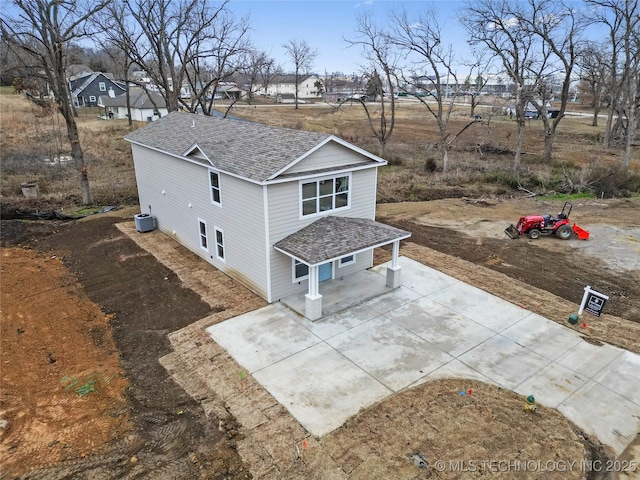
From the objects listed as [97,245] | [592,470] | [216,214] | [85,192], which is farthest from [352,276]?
[85,192]

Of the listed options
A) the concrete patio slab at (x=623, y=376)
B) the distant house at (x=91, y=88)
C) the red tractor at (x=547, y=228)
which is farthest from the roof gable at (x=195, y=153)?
the distant house at (x=91, y=88)

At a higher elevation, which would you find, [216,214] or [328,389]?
[216,214]

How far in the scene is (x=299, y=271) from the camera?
1374 centimetres

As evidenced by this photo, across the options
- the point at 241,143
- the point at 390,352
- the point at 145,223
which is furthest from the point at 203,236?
the point at 390,352

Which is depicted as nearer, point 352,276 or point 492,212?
point 352,276

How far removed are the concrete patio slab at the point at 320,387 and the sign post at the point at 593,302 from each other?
23.4 feet

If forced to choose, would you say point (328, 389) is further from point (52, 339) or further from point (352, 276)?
point (52, 339)

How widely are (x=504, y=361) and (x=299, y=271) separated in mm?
6553

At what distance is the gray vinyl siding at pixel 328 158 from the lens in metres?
12.8

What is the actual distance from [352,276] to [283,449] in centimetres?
784

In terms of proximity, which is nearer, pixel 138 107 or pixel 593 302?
pixel 593 302

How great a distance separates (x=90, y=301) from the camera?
13.4m

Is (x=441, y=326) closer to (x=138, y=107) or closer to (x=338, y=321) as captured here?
(x=338, y=321)

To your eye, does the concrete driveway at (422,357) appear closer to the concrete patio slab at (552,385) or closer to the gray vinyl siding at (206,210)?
the concrete patio slab at (552,385)
